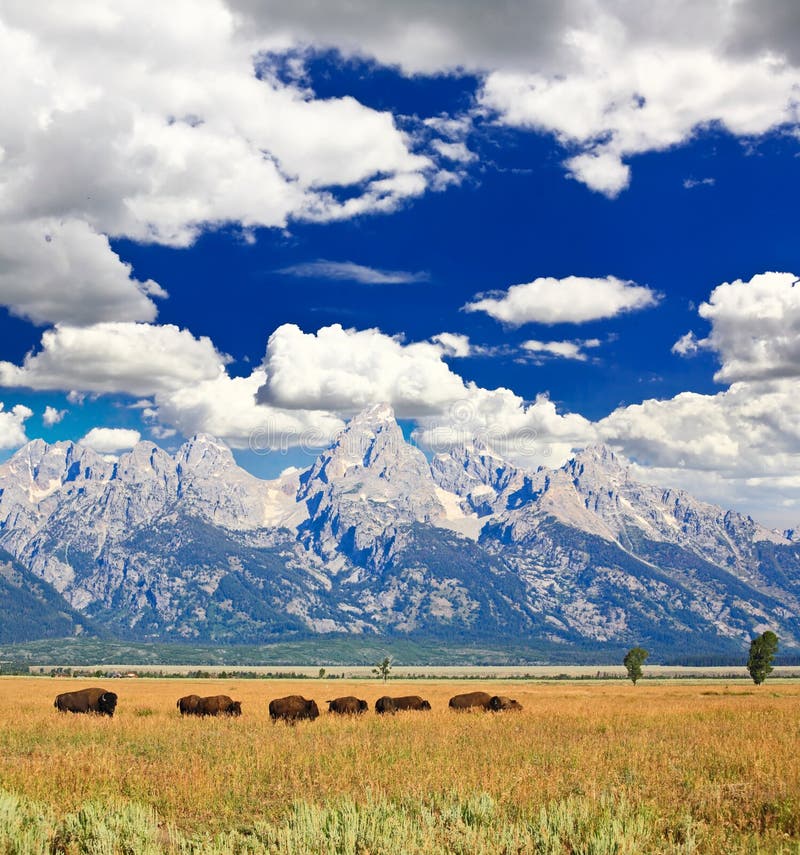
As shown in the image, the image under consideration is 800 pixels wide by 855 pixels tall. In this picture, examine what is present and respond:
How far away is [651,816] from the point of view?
48.2ft

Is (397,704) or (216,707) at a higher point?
(216,707)

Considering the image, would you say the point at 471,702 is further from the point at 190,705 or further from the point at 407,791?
the point at 407,791

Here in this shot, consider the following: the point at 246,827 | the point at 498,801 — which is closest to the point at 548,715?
the point at 498,801

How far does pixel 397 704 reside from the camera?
151ft

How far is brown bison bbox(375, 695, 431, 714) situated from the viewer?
146 ft

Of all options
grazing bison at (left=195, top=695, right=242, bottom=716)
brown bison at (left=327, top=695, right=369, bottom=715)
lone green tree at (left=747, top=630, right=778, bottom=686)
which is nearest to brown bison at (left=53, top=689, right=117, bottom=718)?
grazing bison at (left=195, top=695, right=242, bottom=716)

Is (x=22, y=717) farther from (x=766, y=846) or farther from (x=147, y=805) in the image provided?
(x=766, y=846)

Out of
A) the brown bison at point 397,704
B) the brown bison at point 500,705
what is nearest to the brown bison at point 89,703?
the brown bison at point 397,704

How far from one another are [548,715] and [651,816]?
2517 cm

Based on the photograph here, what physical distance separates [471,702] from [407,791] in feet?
99.5

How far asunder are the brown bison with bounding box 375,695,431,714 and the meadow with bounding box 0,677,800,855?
575 inches

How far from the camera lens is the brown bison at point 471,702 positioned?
149 ft

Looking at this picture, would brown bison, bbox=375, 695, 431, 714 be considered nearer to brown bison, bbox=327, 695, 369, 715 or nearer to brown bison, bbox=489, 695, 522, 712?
brown bison, bbox=327, 695, 369, 715

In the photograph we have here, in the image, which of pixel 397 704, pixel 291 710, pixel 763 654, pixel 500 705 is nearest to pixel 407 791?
pixel 291 710
